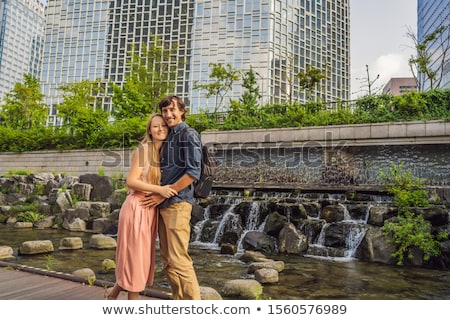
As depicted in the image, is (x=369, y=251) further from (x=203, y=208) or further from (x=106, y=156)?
(x=106, y=156)

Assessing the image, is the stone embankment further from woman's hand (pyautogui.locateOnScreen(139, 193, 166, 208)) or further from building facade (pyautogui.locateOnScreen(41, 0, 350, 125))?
building facade (pyautogui.locateOnScreen(41, 0, 350, 125))

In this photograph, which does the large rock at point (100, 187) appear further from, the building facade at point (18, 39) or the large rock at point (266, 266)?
the building facade at point (18, 39)

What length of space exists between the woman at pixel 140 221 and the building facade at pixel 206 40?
142 ft

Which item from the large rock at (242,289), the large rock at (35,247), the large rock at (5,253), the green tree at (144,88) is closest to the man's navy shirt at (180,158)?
the large rock at (242,289)

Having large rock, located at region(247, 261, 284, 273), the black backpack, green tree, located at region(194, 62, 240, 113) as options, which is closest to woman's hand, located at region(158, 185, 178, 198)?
the black backpack

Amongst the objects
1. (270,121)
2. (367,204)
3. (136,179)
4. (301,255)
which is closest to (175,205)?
(136,179)

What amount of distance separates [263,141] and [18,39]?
351 ft

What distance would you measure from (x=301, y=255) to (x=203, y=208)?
429 centimetres

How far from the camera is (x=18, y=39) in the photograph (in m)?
98.8

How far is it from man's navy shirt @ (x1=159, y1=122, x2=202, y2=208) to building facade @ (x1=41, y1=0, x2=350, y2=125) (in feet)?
142

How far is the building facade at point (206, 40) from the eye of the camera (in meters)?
47.8

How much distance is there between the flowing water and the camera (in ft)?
19.8

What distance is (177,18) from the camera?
2106 inches

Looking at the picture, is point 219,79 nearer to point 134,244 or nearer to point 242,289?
point 242,289
